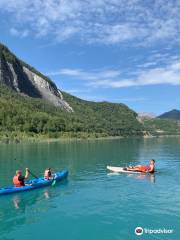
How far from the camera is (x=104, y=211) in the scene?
4028 centimetres

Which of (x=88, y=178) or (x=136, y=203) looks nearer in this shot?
(x=136, y=203)

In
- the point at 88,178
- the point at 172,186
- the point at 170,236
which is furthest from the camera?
the point at 88,178

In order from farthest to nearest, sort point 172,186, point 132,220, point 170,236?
point 172,186 → point 132,220 → point 170,236

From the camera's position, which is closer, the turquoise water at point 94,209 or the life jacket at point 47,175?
the turquoise water at point 94,209

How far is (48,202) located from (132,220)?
12557 mm

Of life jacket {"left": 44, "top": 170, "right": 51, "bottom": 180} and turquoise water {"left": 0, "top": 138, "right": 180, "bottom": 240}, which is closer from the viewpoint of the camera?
turquoise water {"left": 0, "top": 138, "right": 180, "bottom": 240}

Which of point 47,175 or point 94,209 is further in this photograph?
point 47,175

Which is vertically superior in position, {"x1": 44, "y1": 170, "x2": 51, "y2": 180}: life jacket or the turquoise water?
{"x1": 44, "y1": 170, "x2": 51, "y2": 180}: life jacket

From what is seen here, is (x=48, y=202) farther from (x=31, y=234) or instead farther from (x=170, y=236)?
(x=170, y=236)

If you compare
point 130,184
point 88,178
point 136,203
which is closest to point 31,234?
point 136,203

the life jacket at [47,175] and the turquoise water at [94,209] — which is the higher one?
the life jacket at [47,175]

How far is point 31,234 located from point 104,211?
31.4 ft

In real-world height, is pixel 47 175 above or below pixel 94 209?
above

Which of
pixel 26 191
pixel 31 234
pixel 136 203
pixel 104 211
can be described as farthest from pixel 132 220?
pixel 26 191
